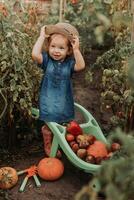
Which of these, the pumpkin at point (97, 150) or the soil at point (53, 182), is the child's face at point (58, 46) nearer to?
the pumpkin at point (97, 150)

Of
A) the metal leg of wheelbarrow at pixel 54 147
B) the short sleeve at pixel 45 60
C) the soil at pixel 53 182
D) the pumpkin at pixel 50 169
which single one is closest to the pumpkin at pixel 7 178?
the soil at pixel 53 182

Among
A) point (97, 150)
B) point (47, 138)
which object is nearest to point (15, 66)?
point (47, 138)

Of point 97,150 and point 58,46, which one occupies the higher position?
point 58,46

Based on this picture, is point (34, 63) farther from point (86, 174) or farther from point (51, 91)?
point (86, 174)

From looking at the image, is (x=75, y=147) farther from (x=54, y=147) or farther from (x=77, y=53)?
(x=77, y=53)

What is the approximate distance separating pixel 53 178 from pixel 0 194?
1.33 feet

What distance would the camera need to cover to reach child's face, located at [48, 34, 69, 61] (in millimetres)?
3447

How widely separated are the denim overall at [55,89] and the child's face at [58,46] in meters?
0.07

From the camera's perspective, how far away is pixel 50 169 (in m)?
3.41

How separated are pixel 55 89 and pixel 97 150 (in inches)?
22.8

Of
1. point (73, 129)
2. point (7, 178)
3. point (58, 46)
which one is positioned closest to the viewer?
point (7, 178)

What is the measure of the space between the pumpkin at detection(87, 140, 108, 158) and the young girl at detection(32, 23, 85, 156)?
0.36 metres

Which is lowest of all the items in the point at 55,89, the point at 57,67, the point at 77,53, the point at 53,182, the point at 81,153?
the point at 53,182

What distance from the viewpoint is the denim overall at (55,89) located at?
3555mm
